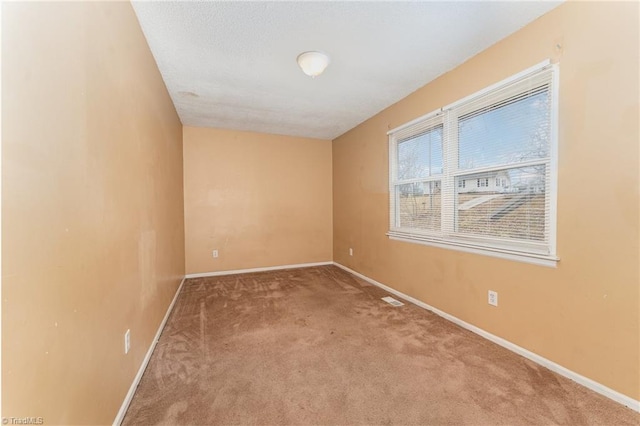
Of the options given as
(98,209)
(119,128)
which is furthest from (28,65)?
(119,128)

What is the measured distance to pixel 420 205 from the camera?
9.93ft

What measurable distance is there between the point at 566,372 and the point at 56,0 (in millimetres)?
→ 3245

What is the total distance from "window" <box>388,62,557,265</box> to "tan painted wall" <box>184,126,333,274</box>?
84.7 inches

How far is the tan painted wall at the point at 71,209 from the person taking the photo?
0.73 m

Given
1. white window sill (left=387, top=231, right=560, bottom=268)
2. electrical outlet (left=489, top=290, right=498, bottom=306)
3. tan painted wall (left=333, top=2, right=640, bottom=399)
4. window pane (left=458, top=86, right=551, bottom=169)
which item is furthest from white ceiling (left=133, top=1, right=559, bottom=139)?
electrical outlet (left=489, top=290, right=498, bottom=306)

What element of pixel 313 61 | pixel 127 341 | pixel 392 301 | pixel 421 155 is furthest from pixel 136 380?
pixel 421 155

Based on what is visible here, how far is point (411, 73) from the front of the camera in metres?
2.56

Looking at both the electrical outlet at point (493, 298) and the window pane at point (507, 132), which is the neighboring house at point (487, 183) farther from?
the electrical outlet at point (493, 298)

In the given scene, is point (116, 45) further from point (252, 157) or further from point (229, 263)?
point (229, 263)

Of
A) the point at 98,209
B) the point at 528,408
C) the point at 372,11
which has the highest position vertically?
the point at 372,11

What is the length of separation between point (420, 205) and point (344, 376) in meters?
2.01

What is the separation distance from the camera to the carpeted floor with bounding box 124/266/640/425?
1433 millimetres

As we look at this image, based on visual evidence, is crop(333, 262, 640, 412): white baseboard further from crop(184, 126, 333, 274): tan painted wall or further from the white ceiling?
crop(184, 126, 333, 274): tan painted wall

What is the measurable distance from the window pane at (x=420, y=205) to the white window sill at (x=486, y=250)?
14cm
